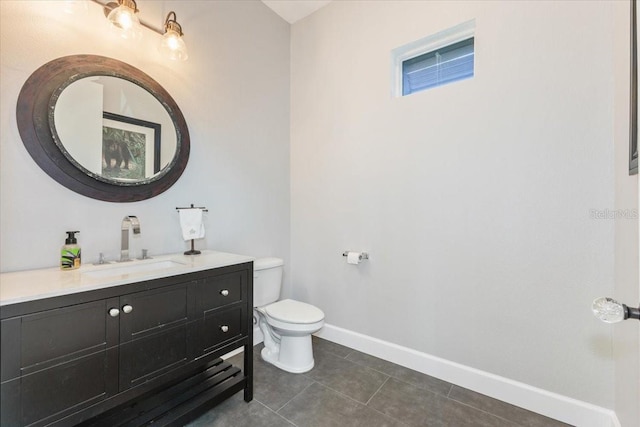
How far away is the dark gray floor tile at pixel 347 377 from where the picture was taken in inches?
73.3

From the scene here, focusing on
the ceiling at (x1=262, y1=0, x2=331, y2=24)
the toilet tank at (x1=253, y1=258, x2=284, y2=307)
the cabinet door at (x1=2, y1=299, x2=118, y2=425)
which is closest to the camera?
the cabinet door at (x1=2, y1=299, x2=118, y2=425)

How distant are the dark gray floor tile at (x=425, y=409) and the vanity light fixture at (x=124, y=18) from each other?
2615mm

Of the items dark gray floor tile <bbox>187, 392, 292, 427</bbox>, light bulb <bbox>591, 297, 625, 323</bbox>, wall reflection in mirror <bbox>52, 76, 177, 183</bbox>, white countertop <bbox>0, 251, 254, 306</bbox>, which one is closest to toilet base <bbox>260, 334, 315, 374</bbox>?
dark gray floor tile <bbox>187, 392, 292, 427</bbox>

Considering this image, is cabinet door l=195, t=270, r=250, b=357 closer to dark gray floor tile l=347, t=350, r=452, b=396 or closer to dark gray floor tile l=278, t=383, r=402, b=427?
dark gray floor tile l=278, t=383, r=402, b=427

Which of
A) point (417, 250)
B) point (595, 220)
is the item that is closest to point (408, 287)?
point (417, 250)

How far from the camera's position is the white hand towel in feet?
6.28

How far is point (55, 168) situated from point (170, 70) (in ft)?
3.06

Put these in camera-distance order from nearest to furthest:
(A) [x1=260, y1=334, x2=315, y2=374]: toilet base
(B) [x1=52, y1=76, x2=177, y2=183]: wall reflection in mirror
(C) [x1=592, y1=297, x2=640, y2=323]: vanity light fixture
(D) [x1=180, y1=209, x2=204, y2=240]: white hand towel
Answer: (C) [x1=592, y1=297, x2=640, y2=323]: vanity light fixture < (B) [x1=52, y1=76, x2=177, y2=183]: wall reflection in mirror < (D) [x1=180, y1=209, x2=204, y2=240]: white hand towel < (A) [x1=260, y1=334, x2=315, y2=374]: toilet base

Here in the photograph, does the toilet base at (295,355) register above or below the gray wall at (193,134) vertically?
below

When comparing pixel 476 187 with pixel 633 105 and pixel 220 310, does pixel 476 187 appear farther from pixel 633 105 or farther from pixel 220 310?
pixel 220 310

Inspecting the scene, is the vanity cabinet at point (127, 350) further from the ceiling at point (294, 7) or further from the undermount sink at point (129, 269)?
the ceiling at point (294, 7)

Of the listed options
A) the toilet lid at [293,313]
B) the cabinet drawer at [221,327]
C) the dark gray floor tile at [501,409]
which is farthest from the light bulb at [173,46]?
the dark gray floor tile at [501,409]

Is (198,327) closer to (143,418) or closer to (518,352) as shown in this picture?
(143,418)

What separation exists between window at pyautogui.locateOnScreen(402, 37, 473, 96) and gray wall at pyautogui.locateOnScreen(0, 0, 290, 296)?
3.86 ft
